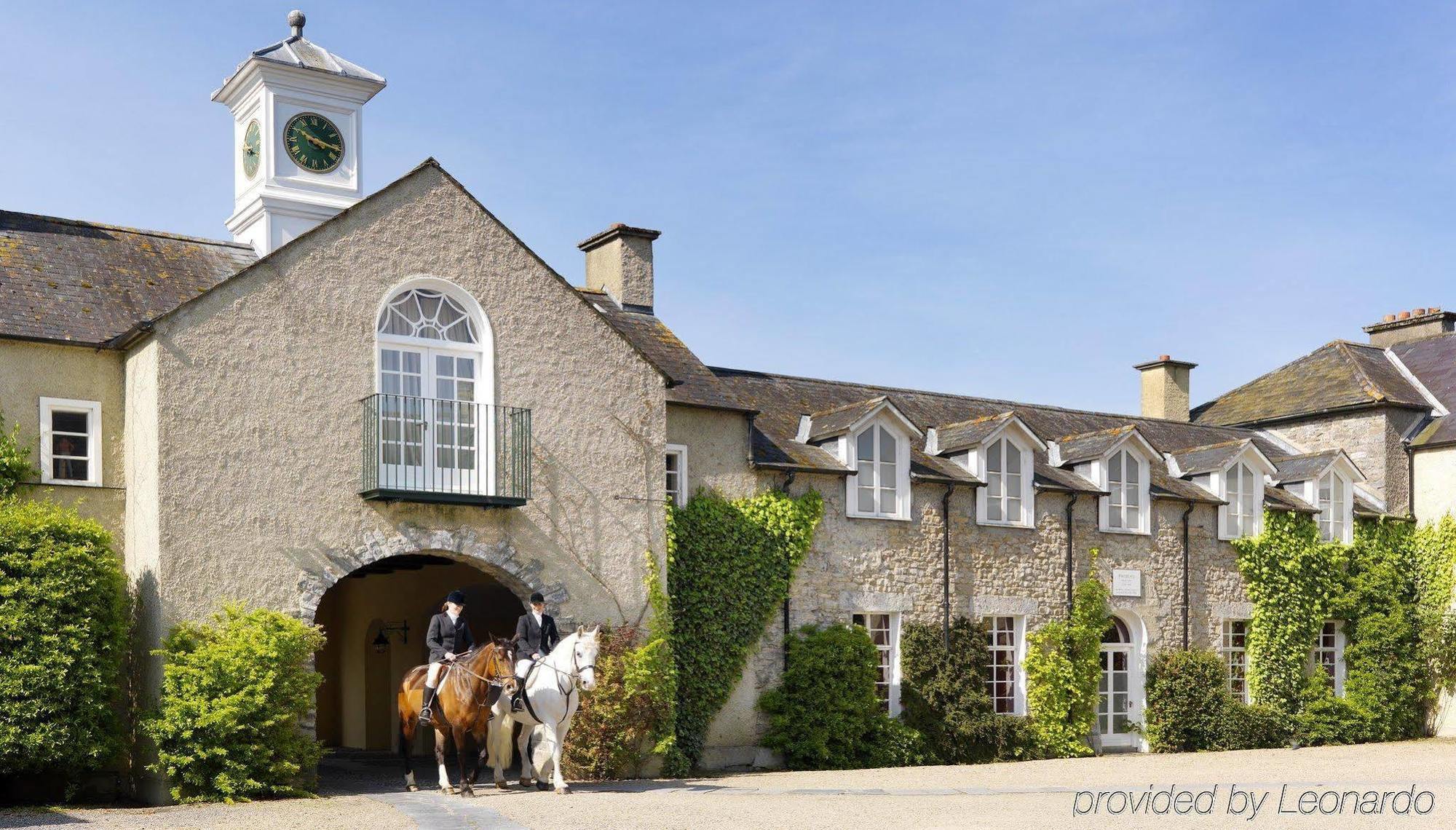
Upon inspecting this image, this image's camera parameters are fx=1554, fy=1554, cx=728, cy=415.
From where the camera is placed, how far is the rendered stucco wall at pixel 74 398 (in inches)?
666

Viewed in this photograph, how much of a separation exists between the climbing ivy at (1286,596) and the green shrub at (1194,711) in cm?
106

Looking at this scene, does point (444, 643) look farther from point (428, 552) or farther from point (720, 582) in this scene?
point (720, 582)

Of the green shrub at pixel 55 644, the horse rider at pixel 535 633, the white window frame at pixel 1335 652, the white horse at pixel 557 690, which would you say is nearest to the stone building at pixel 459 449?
the green shrub at pixel 55 644

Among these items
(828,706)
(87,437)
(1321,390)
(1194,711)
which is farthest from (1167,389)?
(87,437)

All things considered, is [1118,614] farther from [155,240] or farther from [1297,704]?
[155,240]

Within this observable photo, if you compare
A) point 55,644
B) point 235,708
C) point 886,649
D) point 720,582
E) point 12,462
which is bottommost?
point 886,649

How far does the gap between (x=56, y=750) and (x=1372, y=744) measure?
20.8 meters

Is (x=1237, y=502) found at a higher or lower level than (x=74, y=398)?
lower

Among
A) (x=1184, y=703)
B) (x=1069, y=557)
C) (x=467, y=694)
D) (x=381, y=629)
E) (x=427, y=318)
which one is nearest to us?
(x=467, y=694)

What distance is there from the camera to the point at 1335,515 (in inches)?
1105

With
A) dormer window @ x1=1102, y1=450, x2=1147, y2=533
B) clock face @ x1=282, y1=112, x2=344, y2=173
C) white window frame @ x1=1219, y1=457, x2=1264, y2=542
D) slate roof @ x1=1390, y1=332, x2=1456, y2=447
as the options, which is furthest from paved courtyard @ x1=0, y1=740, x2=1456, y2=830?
slate roof @ x1=1390, y1=332, x2=1456, y2=447

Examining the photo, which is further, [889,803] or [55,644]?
[889,803]

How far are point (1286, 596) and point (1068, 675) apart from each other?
5.44 m

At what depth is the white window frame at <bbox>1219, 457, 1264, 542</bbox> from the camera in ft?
88.2
